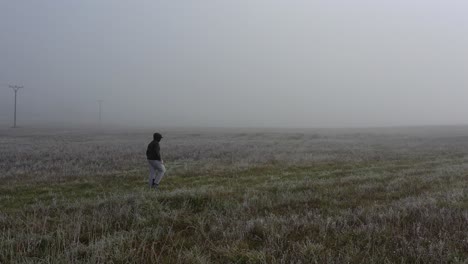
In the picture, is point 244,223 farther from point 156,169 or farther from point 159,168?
point 156,169

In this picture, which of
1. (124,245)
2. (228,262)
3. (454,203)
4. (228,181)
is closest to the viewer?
(228,262)

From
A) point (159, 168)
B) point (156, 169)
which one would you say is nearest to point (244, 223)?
point (159, 168)

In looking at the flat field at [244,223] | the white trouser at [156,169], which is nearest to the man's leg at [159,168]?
the white trouser at [156,169]

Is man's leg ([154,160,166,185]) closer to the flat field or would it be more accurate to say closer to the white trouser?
the white trouser

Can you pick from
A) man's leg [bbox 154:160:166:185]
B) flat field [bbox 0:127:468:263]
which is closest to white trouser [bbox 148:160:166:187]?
man's leg [bbox 154:160:166:185]

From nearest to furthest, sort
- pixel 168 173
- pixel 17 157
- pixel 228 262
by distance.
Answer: pixel 228 262, pixel 168 173, pixel 17 157

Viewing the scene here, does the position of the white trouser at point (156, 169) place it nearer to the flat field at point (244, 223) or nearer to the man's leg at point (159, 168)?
the man's leg at point (159, 168)

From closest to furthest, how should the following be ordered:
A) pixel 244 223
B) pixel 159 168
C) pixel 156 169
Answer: pixel 244 223 < pixel 159 168 < pixel 156 169

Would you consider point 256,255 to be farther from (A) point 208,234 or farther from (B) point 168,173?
(B) point 168,173

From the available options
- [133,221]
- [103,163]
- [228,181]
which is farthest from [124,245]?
[103,163]

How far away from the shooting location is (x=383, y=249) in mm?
6219

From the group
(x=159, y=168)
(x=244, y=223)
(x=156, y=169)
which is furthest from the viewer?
(x=156, y=169)

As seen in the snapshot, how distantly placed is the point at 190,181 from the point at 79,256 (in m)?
10.8

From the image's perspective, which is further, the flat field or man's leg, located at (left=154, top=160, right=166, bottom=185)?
man's leg, located at (left=154, top=160, right=166, bottom=185)
